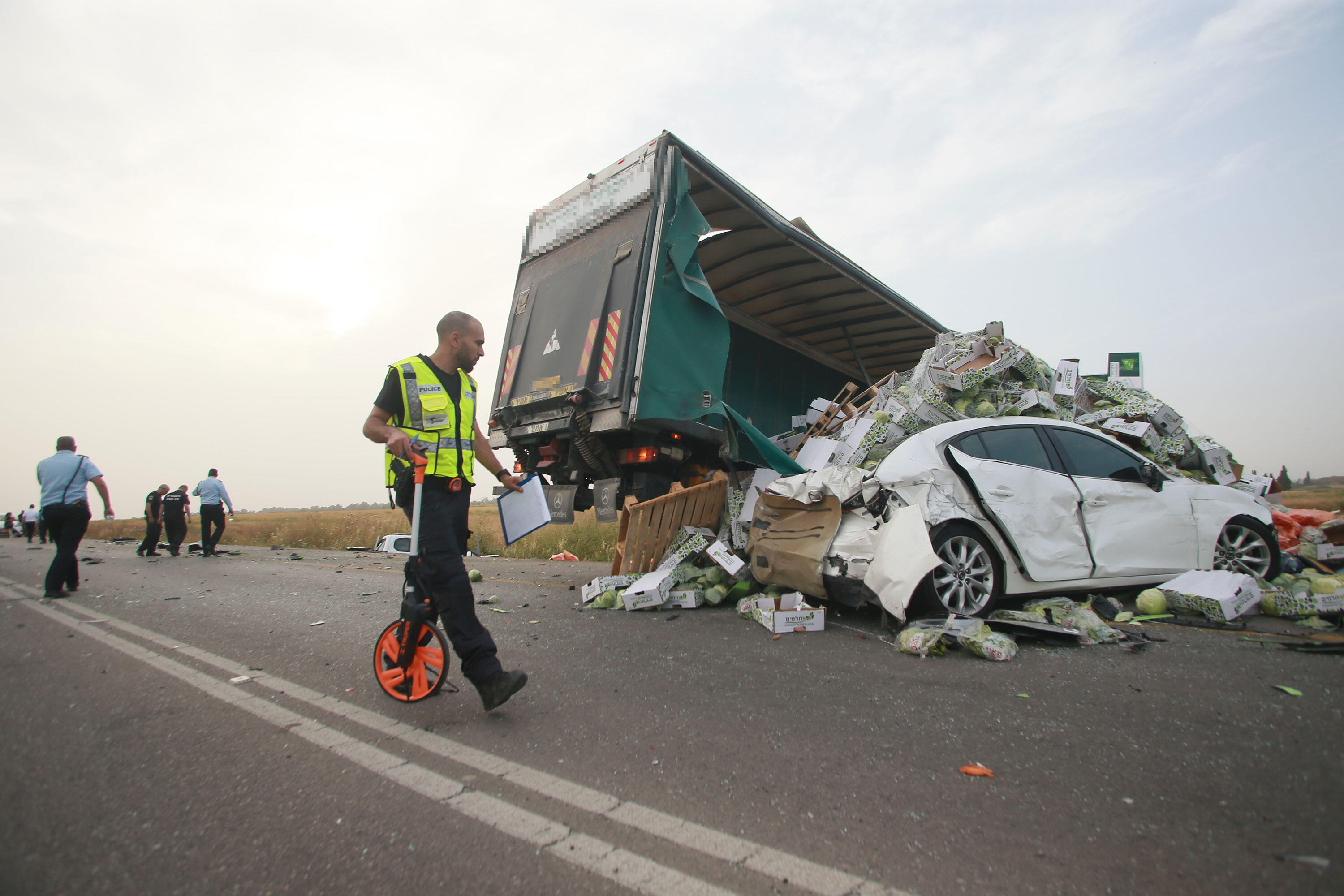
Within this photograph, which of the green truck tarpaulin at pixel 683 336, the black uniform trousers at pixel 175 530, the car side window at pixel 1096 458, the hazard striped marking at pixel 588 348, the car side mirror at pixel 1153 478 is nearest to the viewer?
the car side window at pixel 1096 458

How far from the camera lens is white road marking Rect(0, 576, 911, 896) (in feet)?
5.33

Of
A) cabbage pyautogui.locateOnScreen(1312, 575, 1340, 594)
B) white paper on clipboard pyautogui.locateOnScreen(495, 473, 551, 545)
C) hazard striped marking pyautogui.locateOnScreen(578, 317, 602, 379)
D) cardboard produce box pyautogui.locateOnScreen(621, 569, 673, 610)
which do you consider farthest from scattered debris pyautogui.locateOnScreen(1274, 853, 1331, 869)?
hazard striped marking pyautogui.locateOnScreen(578, 317, 602, 379)

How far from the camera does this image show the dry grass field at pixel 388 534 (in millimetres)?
12836

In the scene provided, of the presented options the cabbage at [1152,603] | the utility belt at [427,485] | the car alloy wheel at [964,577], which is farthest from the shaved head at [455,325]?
the cabbage at [1152,603]

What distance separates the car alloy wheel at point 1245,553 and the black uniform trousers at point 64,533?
10.6 meters

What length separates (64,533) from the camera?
7.09m

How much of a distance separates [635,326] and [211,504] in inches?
488

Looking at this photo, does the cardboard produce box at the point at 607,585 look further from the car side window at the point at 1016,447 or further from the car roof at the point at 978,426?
the car side window at the point at 1016,447

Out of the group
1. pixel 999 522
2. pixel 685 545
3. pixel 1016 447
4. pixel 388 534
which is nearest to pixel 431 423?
pixel 685 545

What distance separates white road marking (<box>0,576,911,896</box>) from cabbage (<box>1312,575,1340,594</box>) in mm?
4837

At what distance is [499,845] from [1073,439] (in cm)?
497

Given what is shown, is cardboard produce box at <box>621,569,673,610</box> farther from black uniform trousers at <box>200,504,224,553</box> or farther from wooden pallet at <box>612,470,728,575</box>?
black uniform trousers at <box>200,504,224,553</box>

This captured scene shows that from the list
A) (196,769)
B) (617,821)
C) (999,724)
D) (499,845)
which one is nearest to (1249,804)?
(999,724)

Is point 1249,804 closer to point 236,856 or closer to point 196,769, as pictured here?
point 236,856
